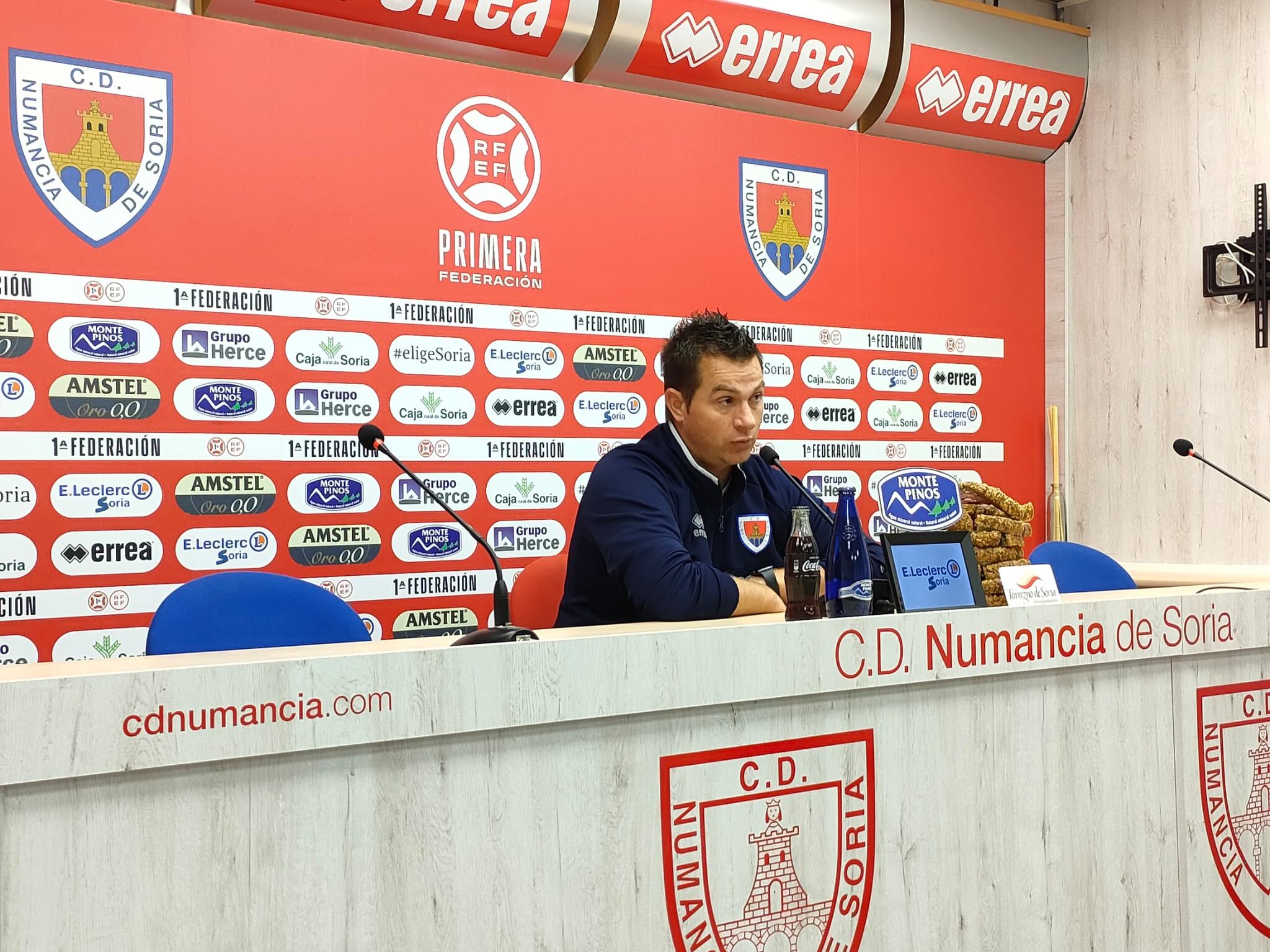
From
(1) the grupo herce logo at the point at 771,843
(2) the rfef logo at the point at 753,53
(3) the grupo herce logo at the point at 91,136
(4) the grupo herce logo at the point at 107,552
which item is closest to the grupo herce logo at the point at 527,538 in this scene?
(4) the grupo herce logo at the point at 107,552

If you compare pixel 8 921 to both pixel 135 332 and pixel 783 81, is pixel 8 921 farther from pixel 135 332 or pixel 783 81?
pixel 783 81

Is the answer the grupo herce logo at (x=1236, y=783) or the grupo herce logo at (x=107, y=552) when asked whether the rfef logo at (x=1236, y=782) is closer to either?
the grupo herce logo at (x=1236, y=783)

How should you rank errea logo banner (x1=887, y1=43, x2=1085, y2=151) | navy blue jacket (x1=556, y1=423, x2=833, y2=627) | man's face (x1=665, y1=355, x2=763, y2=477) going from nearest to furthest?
1. navy blue jacket (x1=556, y1=423, x2=833, y2=627)
2. man's face (x1=665, y1=355, x2=763, y2=477)
3. errea logo banner (x1=887, y1=43, x2=1085, y2=151)

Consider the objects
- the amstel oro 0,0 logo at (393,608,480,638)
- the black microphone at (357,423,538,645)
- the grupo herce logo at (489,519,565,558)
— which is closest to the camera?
the black microphone at (357,423,538,645)

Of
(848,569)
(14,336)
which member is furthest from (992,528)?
(14,336)

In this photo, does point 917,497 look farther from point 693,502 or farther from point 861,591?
point 861,591

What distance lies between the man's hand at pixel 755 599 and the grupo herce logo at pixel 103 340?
1627 millimetres

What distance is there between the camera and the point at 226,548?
118 inches

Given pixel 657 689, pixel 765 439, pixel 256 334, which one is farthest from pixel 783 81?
pixel 657 689

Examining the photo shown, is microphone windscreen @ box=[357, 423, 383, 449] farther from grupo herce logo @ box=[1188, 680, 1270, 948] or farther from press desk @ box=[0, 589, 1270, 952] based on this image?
grupo herce logo @ box=[1188, 680, 1270, 948]

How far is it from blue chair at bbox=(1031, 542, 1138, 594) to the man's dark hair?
106 cm

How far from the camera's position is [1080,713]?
1.97m

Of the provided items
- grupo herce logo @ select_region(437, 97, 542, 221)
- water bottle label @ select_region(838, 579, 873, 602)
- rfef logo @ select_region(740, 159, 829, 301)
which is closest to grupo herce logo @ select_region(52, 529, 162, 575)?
grupo herce logo @ select_region(437, 97, 542, 221)

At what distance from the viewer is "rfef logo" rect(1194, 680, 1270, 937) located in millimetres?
2121
